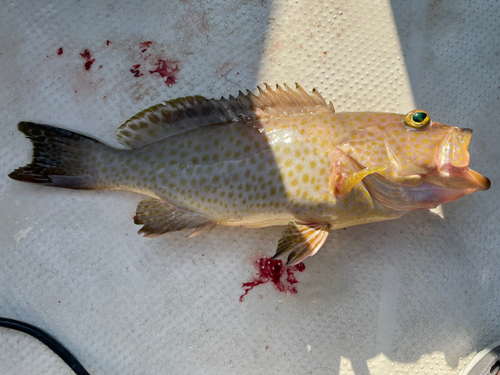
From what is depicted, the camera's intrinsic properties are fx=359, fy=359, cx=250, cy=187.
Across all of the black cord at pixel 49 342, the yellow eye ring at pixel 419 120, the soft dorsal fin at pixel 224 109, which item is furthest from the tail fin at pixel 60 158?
the yellow eye ring at pixel 419 120

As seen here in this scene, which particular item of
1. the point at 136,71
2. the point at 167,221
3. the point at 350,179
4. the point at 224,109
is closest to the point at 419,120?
the point at 350,179

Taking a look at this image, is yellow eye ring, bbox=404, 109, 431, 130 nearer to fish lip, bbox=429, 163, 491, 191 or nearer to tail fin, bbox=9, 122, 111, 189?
fish lip, bbox=429, 163, 491, 191

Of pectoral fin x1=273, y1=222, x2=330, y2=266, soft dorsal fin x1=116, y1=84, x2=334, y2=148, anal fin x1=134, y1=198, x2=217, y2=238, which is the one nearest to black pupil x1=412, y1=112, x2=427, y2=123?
soft dorsal fin x1=116, y1=84, x2=334, y2=148

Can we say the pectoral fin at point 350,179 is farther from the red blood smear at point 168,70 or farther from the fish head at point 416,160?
the red blood smear at point 168,70

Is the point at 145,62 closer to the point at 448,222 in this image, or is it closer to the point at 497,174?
the point at 448,222

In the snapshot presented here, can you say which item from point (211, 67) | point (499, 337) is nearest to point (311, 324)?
point (499, 337)

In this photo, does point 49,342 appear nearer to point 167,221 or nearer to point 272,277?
point 167,221
